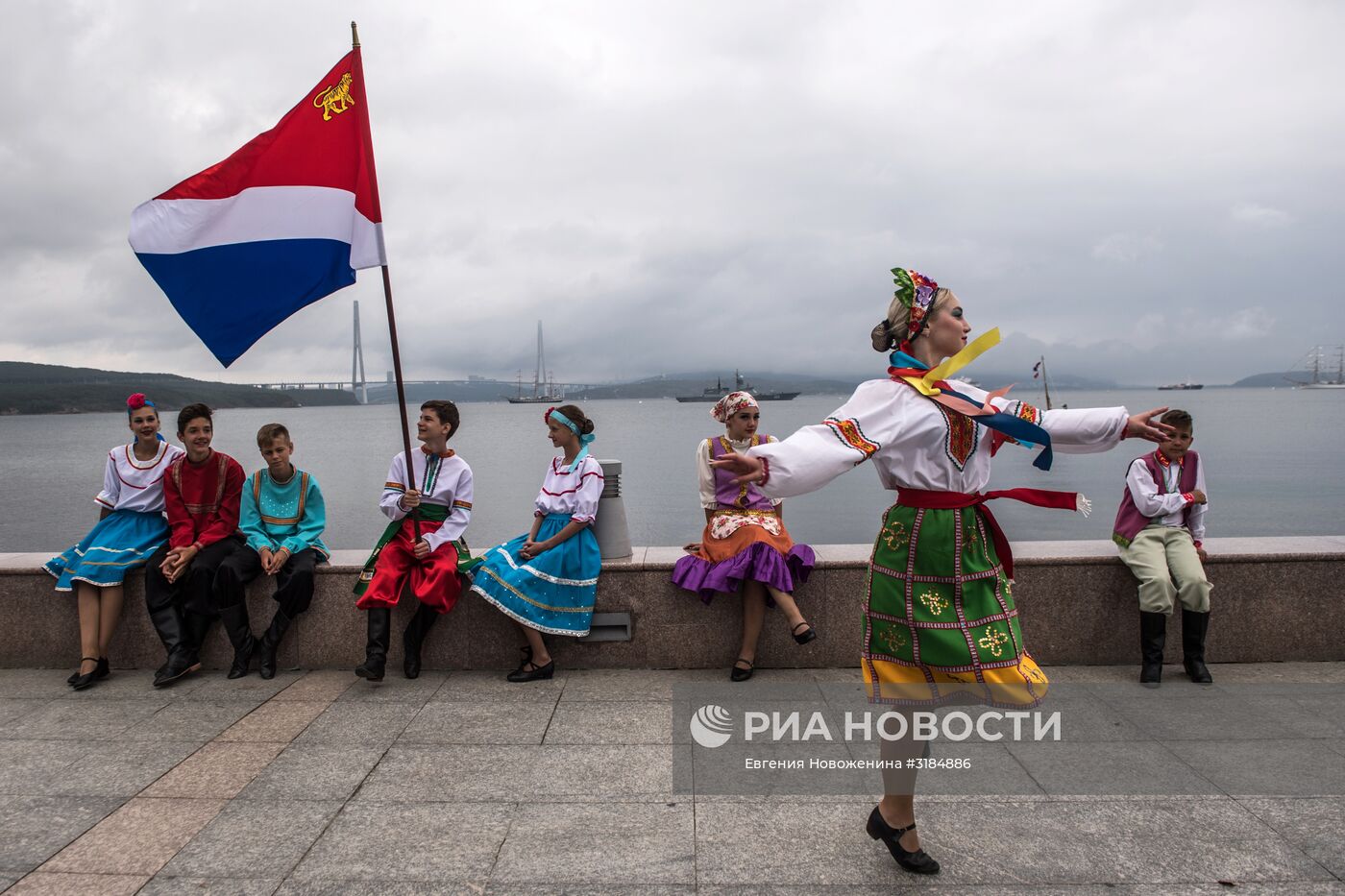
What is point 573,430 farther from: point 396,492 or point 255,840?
point 255,840

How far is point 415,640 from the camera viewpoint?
5.03m

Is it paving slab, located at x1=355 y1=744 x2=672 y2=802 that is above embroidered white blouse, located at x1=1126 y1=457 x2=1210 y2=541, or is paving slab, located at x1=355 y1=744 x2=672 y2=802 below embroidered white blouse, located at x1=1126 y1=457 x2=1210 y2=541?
below

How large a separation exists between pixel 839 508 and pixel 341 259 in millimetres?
23764

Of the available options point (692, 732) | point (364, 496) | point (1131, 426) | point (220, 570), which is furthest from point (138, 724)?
point (364, 496)

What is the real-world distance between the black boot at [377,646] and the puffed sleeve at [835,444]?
286 centimetres

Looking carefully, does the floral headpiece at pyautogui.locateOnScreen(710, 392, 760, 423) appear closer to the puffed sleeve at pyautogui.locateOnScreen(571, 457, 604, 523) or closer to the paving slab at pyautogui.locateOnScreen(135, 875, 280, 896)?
the puffed sleeve at pyautogui.locateOnScreen(571, 457, 604, 523)

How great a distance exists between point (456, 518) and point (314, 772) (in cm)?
173

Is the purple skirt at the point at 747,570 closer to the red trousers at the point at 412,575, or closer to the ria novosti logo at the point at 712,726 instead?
the ria novosti logo at the point at 712,726

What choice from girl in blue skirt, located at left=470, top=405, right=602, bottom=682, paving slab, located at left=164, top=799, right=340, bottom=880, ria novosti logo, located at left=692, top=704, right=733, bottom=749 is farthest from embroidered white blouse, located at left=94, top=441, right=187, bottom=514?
ria novosti logo, located at left=692, top=704, right=733, bottom=749

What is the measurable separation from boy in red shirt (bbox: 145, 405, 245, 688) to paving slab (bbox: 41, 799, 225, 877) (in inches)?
66.2

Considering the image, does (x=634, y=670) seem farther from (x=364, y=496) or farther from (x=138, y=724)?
(x=364, y=496)

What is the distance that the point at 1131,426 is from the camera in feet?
9.57

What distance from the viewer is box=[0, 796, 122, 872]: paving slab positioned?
305 cm

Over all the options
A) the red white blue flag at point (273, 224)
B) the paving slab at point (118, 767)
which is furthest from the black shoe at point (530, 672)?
the red white blue flag at point (273, 224)
